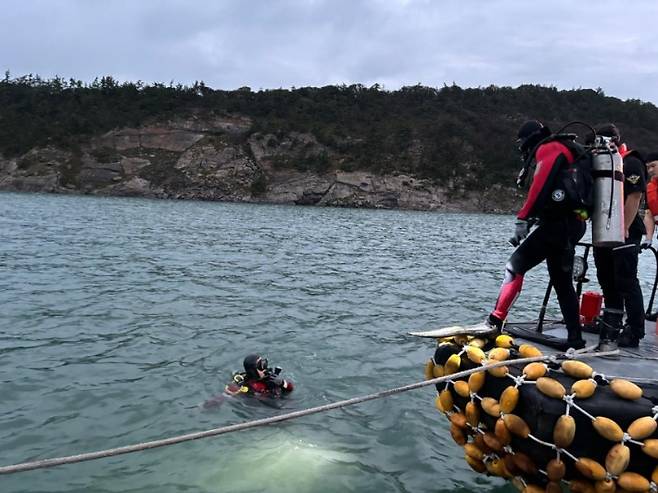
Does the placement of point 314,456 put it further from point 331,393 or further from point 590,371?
point 590,371

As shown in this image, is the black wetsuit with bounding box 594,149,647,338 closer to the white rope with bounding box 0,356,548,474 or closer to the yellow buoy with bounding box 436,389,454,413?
the white rope with bounding box 0,356,548,474

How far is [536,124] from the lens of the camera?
5758 millimetres

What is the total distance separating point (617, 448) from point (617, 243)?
2282 millimetres

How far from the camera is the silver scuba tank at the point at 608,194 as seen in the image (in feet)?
17.8

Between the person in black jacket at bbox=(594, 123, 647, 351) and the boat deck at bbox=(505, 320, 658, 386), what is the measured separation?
0.19 meters

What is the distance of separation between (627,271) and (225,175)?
72613mm

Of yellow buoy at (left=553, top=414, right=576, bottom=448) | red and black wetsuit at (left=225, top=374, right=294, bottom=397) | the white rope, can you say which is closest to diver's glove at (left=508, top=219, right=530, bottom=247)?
the white rope

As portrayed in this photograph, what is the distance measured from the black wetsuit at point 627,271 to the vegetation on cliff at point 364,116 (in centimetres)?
6958

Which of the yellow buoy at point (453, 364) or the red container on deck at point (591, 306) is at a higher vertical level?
the red container on deck at point (591, 306)

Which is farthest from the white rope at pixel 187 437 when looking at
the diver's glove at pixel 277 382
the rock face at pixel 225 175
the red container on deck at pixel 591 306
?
the rock face at pixel 225 175

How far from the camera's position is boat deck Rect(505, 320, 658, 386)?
4.73 m

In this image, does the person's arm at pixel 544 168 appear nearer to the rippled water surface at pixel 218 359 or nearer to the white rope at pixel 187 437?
the white rope at pixel 187 437

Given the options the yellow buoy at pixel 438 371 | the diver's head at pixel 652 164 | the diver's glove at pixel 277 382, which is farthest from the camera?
the diver's glove at pixel 277 382

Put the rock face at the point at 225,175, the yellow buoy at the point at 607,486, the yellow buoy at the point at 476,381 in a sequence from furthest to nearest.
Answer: the rock face at the point at 225,175 < the yellow buoy at the point at 476,381 < the yellow buoy at the point at 607,486
